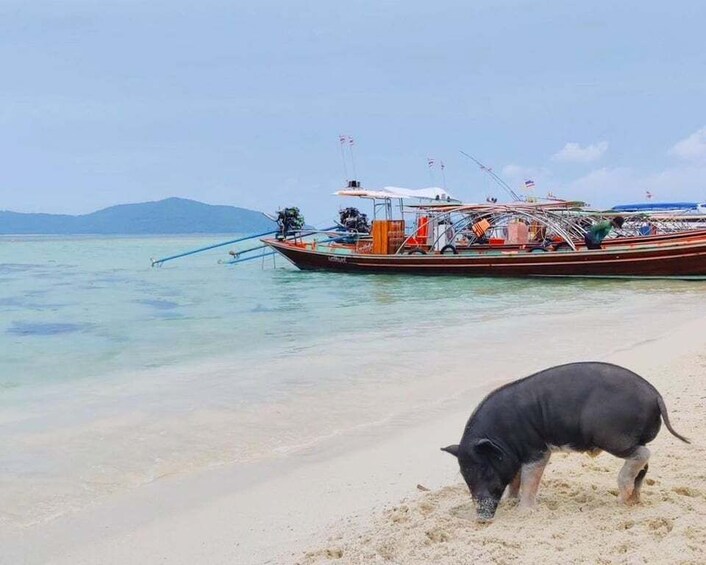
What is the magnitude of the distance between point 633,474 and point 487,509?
685mm

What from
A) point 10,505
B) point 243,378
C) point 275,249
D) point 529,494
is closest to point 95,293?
point 275,249

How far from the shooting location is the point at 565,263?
922 inches

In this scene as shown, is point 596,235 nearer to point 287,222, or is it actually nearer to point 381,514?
point 287,222

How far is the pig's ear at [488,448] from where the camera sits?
3.46 meters

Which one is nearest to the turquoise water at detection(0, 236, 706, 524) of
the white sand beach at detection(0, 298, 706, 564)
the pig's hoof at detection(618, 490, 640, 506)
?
the white sand beach at detection(0, 298, 706, 564)

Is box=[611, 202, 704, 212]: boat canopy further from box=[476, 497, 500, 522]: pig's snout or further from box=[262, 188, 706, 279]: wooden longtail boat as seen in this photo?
box=[476, 497, 500, 522]: pig's snout

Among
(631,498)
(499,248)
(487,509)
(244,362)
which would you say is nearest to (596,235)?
(499,248)

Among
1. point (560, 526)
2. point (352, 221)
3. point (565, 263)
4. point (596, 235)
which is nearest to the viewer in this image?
point (560, 526)

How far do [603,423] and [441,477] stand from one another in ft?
4.54

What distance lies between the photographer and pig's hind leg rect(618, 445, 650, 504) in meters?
3.42

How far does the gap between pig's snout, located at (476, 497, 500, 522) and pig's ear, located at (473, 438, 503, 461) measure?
0.66 ft

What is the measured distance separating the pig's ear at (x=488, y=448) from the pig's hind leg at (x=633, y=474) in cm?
57

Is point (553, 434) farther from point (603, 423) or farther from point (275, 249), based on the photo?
point (275, 249)

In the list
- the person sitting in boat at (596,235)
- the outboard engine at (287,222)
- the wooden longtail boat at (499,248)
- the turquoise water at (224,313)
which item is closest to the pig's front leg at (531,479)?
the turquoise water at (224,313)
